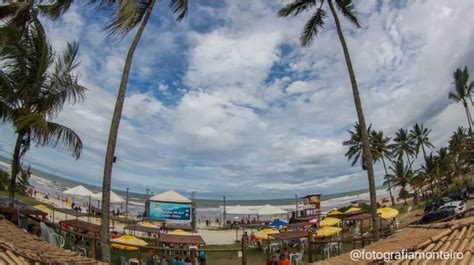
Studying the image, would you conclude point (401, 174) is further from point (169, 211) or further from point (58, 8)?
point (58, 8)

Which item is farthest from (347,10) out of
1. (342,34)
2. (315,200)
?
(315,200)

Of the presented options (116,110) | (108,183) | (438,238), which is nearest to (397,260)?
(438,238)

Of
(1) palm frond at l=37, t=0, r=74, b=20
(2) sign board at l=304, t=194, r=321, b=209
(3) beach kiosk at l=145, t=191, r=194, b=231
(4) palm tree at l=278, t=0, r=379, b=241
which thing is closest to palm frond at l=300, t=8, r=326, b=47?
(4) palm tree at l=278, t=0, r=379, b=241

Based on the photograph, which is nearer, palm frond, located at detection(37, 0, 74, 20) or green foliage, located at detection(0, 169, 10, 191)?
palm frond, located at detection(37, 0, 74, 20)

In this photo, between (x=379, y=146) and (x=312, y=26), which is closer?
(x=312, y=26)

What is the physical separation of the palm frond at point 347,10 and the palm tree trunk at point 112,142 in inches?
286

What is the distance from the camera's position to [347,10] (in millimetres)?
14539

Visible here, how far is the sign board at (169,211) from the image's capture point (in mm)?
36500

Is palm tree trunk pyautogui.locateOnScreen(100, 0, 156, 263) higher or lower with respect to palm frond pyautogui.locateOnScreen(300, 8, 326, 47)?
lower

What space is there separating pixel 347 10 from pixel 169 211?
27348 millimetres

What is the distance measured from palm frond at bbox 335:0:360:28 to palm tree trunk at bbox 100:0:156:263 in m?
7.28

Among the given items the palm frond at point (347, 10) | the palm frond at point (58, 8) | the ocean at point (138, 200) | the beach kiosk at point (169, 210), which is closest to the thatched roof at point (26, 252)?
the palm frond at point (58, 8)

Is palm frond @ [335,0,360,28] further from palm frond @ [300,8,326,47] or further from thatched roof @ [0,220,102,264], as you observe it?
thatched roof @ [0,220,102,264]

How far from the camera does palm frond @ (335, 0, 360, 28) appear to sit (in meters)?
14.5
